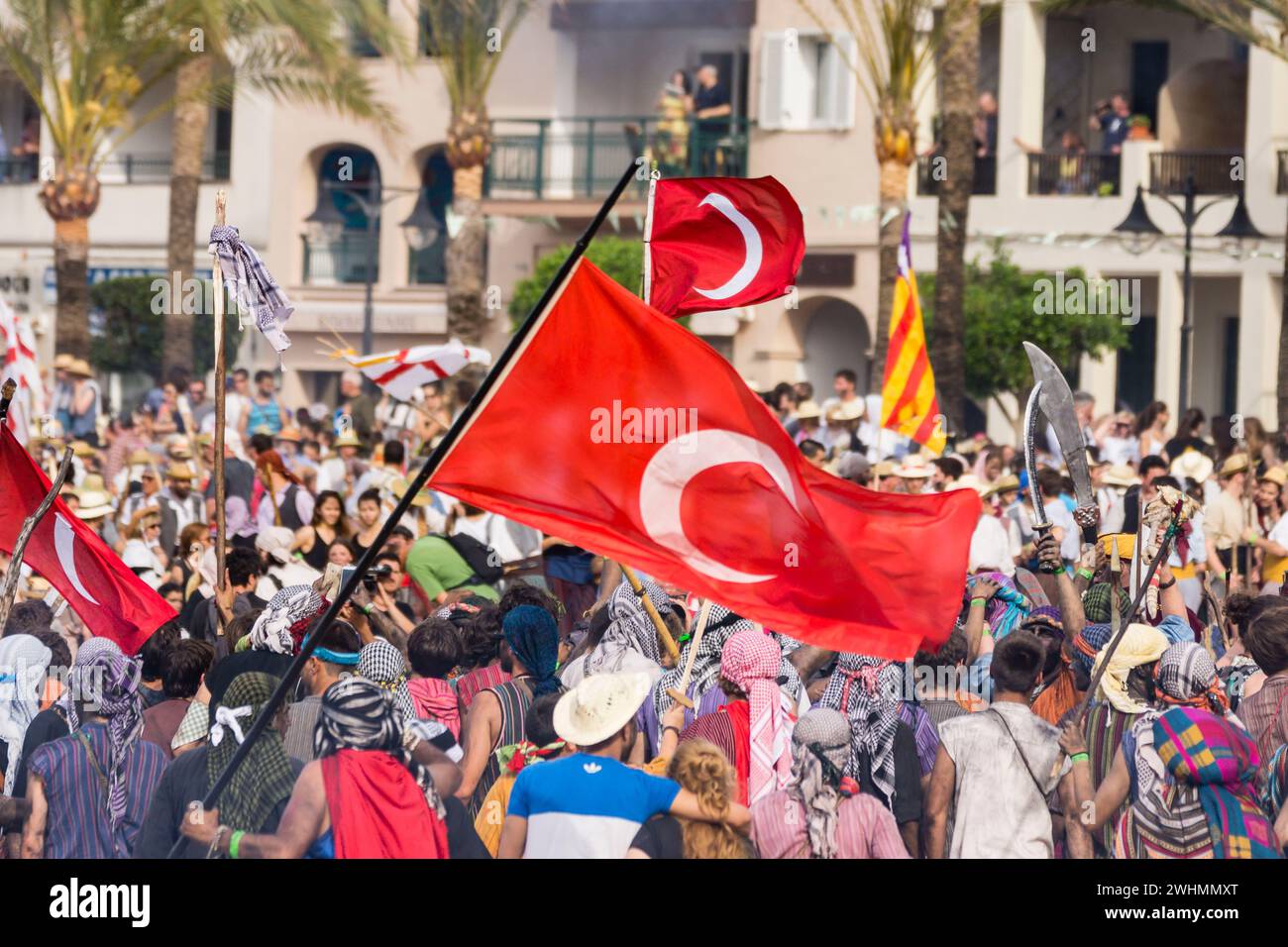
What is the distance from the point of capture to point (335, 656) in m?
6.78

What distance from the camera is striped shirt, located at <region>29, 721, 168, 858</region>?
20.1 ft

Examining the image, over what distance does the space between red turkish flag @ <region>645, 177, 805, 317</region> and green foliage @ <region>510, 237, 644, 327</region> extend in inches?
653

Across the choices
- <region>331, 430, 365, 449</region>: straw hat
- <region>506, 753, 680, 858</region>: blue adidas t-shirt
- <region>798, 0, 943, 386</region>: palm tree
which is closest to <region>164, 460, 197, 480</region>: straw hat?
<region>331, 430, 365, 449</region>: straw hat

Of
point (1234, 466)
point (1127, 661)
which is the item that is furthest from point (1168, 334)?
point (1127, 661)

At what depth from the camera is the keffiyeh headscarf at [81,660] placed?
637 centimetres

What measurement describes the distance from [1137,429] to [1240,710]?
31.0 ft

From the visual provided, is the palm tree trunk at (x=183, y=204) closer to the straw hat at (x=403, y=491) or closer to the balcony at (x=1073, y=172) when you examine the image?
the balcony at (x=1073, y=172)

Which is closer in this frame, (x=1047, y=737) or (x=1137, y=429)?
(x=1047, y=737)

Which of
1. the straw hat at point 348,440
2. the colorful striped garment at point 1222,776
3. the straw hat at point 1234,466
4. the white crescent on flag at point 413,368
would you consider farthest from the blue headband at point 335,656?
the straw hat at point 348,440

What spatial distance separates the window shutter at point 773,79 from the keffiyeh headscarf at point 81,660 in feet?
70.7
